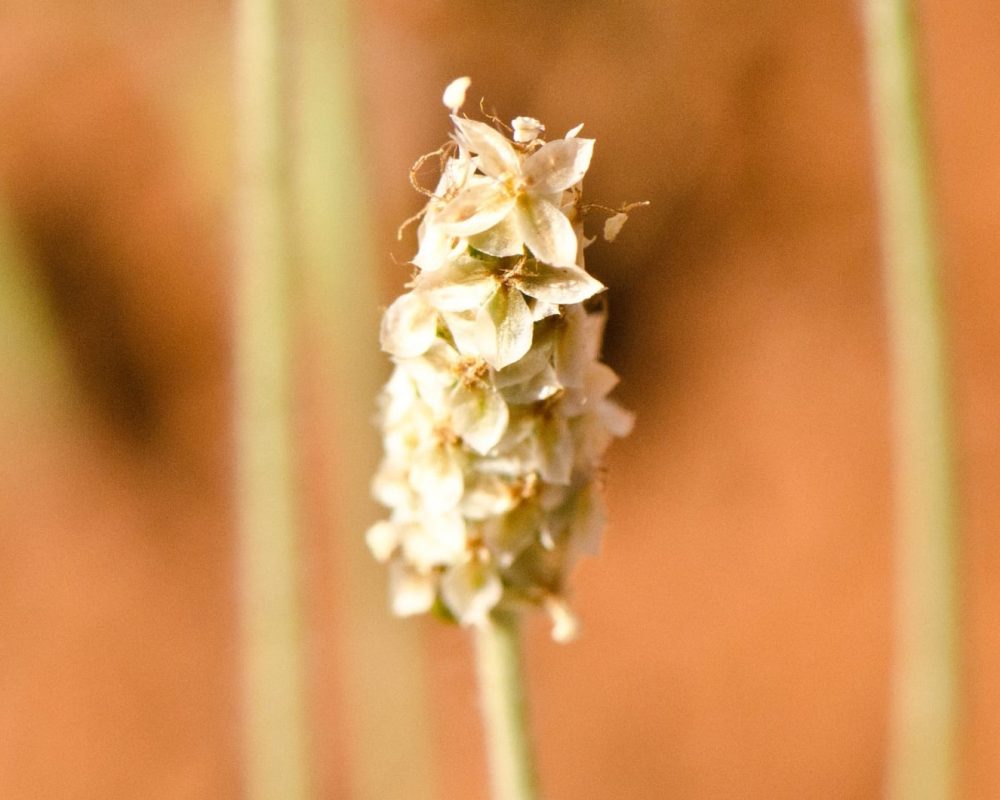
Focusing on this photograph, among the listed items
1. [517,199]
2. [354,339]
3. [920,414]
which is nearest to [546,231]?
[517,199]

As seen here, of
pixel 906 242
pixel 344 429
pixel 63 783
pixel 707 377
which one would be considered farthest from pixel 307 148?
pixel 63 783

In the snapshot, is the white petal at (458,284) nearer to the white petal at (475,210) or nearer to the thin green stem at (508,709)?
the white petal at (475,210)

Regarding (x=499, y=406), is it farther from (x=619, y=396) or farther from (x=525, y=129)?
(x=619, y=396)

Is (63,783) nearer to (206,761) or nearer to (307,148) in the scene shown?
(206,761)

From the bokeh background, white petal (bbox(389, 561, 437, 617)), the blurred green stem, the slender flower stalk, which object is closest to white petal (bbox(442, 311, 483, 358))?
the slender flower stalk

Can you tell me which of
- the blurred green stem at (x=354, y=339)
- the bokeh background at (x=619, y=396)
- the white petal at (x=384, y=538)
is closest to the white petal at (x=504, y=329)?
the white petal at (x=384, y=538)

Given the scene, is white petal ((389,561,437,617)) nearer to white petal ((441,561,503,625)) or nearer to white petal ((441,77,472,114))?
white petal ((441,561,503,625))

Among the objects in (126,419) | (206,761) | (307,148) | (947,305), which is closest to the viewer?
(947,305)
